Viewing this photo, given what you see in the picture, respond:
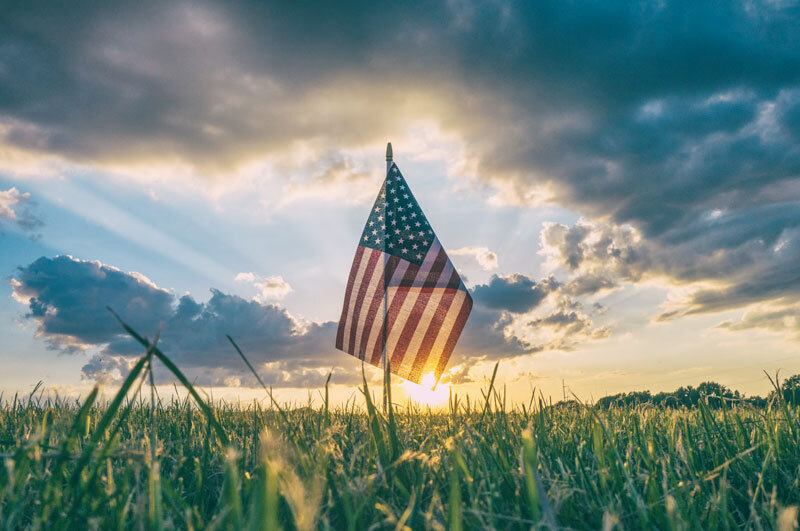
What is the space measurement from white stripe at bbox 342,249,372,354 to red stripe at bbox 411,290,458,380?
1411mm

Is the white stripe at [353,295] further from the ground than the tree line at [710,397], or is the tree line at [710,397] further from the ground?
the white stripe at [353,295]

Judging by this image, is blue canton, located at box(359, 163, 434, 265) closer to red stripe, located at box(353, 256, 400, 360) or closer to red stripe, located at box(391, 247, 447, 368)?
red stripe, located at box(353, 256, 400, 360)

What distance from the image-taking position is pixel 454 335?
1014cm

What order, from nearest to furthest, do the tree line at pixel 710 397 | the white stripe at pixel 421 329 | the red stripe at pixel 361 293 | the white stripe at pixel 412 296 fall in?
the tree line at pixel 710 397 < the white stripe at pixel 421 329 < the white stripe at pixel 412 296 < the red stripe at pixel 361 293

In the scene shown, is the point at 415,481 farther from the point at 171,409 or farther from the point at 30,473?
the point at 171,409

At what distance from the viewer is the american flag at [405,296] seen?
1002 cm

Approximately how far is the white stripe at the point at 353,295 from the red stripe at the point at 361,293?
0.03m

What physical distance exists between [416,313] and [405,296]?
15.7 inches

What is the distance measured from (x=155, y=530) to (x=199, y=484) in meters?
0.90

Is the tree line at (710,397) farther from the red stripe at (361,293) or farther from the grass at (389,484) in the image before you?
the red stripe at (361,293)

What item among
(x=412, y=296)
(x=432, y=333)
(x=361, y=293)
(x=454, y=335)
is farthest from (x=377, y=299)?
(x=454, y=335)

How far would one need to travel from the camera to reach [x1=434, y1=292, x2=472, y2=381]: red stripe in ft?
32.6

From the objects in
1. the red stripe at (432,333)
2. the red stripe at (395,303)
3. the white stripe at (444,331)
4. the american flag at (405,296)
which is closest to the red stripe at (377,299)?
the american flag at (405,296)

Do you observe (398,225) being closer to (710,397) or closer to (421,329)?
(421,329)
